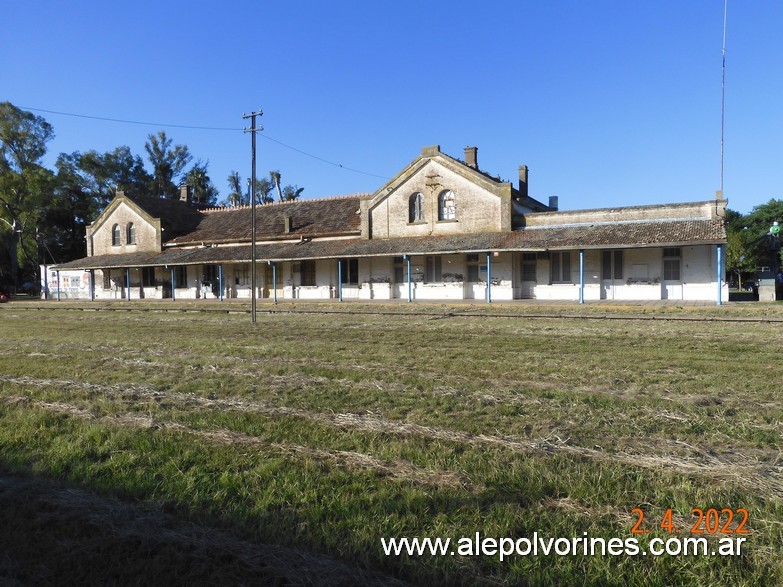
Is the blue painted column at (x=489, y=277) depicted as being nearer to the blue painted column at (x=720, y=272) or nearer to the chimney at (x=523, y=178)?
the blue painted column at (x=720, y=272)

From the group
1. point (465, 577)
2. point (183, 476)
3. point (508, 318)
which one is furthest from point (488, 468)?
point (508, 318)

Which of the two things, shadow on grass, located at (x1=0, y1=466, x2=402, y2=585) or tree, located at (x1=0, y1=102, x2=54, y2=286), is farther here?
tree, located at (x1=0, y1=102, x2=54, y2=286)

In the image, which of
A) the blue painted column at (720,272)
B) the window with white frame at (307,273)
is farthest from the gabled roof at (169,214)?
the blue painted column at (720,272)

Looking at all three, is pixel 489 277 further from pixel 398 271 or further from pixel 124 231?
pixel 124 231

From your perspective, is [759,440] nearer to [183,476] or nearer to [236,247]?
[183,476]

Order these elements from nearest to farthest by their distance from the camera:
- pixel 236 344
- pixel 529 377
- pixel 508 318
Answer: pixel 529 377 → pixel 236 344 → pixel 508 318

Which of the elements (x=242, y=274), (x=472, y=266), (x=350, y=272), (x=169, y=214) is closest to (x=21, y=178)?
(x=169, y=214)

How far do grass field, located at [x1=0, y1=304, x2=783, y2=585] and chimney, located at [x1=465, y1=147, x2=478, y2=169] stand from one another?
28.7 m

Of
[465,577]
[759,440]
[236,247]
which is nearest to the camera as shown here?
[465,577]

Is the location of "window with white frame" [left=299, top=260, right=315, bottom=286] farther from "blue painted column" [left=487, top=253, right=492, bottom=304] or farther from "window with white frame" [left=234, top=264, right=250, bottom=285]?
"blue painted column" [left=487, top=253, right=492, bottom=304]

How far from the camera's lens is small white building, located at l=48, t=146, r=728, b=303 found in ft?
81.5

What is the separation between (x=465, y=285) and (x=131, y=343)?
20042 mm

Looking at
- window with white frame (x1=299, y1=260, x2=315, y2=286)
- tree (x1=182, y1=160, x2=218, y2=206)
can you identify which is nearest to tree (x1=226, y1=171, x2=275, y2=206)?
tree (x1=182, y1=160, x2=218, y2=206)

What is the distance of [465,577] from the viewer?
2.57 meters
